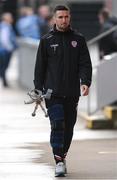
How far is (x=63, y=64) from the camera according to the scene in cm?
948

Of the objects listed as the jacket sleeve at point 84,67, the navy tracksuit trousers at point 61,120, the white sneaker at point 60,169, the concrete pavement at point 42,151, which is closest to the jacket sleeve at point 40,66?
the navy tracksuit trousers at point 61,120

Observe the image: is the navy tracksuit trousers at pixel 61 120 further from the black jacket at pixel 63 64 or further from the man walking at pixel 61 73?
the black jacket at pixel 63 64

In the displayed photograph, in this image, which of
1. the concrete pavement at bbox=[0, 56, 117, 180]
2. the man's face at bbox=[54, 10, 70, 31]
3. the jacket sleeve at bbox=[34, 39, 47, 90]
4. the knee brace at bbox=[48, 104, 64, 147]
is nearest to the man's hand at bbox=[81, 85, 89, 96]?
the knee brace at bbox=[48, 104, 64, 147]

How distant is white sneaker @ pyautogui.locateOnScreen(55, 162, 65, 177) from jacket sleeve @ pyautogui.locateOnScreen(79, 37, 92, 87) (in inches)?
37.7

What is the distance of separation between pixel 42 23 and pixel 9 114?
6445 millimetres

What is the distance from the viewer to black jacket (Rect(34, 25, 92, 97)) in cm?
946

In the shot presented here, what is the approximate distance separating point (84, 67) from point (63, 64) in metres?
0.25

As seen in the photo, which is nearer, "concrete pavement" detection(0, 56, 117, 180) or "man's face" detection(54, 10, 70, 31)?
"man's face" detection(54, 10, 70, 31)

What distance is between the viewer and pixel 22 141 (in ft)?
40.9

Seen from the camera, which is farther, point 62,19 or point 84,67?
point 84,67

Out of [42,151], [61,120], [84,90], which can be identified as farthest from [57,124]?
[42,151]

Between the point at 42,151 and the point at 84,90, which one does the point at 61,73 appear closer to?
the point at 84,90

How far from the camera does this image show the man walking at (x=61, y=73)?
945 centimetres

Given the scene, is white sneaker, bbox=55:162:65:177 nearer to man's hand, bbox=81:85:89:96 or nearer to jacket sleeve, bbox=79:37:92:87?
man's hand, bbox=81:85:89:96
